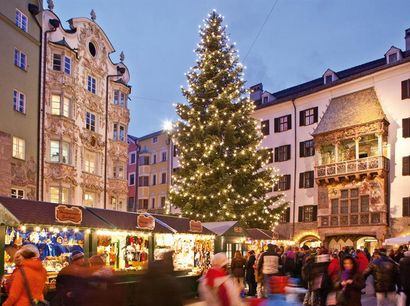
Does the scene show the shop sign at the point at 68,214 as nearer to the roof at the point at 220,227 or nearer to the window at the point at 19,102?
the roof at the point at 220,227

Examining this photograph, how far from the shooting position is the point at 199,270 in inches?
934

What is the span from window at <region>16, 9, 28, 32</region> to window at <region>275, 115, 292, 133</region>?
23064 millimetres

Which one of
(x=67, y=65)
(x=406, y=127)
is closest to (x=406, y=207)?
(x=406, y=127)

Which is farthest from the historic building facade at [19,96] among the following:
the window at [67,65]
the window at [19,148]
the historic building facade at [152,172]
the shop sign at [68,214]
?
the historic building facade at [152,172]

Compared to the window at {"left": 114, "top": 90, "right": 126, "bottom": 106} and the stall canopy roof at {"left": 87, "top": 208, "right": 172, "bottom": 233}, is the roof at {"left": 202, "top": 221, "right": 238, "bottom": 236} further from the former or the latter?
the window at {"left": 114, "top": 90, "right": 126, "bottom": 106}

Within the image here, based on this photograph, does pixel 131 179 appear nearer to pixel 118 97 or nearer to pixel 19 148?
pixel 118 97

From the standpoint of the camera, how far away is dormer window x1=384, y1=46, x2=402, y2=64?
133 feet

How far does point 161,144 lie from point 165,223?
1603 inches

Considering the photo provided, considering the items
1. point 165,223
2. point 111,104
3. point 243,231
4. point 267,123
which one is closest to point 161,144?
point 267,123

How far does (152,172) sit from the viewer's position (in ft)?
211

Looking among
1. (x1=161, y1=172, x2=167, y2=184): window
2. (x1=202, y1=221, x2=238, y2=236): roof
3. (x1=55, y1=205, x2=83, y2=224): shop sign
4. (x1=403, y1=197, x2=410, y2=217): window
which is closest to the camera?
(x1=55, y1=205, x2=83, y2=224): shop sign

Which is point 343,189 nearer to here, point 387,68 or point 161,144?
point 387,68

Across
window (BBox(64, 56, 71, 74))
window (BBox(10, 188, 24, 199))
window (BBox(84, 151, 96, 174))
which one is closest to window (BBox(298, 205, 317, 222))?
window (BBox(84, 151, 96, 174))

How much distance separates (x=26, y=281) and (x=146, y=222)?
13016mm
